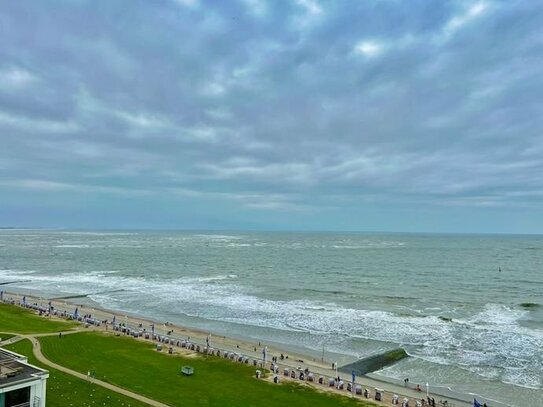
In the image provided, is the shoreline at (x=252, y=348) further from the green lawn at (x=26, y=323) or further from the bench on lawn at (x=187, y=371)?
the bench on lawn at (x=187, y=371)

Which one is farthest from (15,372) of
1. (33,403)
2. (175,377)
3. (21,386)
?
(175,377)

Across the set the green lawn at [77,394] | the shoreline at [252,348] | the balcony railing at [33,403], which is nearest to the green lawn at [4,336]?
the shoreline at [252,348]

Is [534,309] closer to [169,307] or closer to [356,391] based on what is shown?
[356,391]

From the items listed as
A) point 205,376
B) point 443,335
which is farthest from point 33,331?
point 443,335

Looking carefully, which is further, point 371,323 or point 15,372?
point 371,323

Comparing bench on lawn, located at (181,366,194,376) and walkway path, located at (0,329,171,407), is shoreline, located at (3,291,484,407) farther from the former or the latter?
walkway path, located at (0,329,171,407)

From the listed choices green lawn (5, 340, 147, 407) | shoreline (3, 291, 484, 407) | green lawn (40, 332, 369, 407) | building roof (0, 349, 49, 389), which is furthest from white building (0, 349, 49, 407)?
shoreline (3, 291, 484, 407)

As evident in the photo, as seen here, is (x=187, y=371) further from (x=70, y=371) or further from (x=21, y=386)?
(x=21, y=386)
